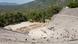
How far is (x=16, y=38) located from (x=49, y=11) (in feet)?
23.4

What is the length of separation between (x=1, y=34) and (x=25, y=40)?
5.52 feet

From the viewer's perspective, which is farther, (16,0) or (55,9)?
(16,0)

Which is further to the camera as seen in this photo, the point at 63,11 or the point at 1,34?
the point at 63,11

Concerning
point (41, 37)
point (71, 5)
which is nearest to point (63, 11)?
point (71, 5)

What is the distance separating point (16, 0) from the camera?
76.3 ft

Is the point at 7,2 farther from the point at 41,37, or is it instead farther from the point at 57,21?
the point at 41,37

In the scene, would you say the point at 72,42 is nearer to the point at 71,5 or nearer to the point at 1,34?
the point at 1,34

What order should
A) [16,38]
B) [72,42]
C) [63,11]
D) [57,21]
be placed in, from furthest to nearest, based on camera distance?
1. [63,11]
2. [57,21]
3. [16,38]
4. [72,42]

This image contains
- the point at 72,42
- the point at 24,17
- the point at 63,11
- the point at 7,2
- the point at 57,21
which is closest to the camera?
the point at 72,42

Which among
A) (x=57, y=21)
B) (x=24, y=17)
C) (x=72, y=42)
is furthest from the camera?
(x=24, y=17)

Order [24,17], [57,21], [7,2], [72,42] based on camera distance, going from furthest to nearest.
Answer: [7,2] → [24,17] → [57,21] → [72,42]

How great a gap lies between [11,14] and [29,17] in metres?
1.55

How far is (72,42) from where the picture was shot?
11.5 metres

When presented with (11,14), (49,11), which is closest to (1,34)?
(11,14)
